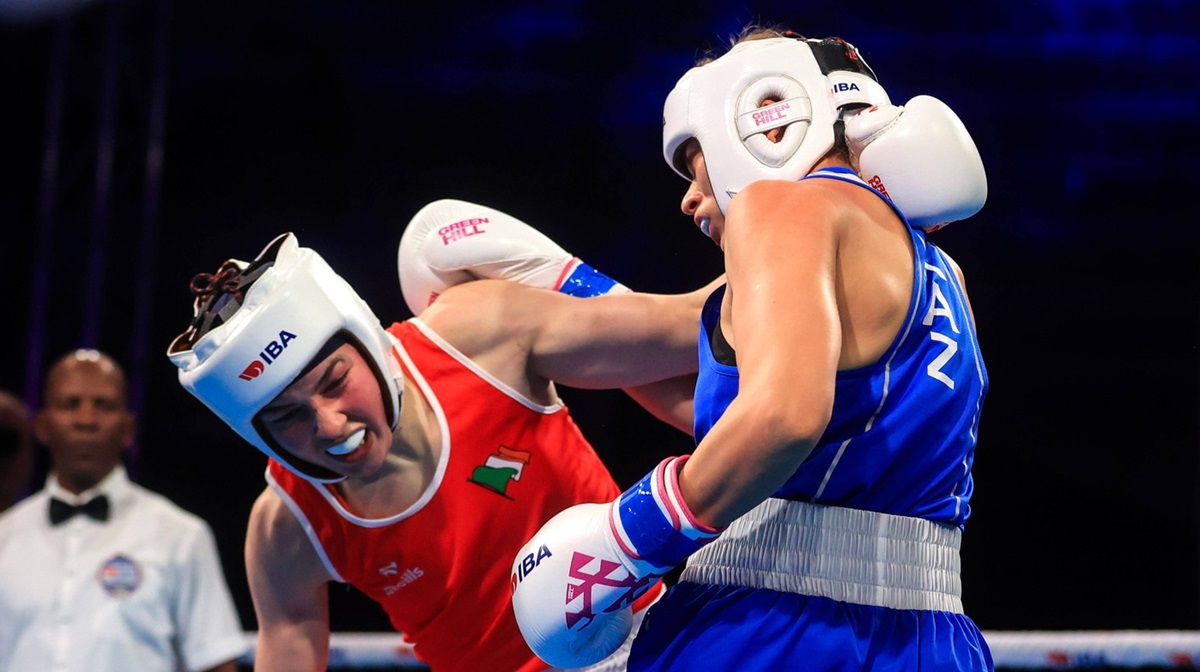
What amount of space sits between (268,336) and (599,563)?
0.91 meters

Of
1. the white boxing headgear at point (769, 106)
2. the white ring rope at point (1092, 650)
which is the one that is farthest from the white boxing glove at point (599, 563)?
the white ring rope at point (1092, 650)

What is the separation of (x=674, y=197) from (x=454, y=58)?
152 centimetres

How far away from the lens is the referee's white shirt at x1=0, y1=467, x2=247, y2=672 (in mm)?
3713

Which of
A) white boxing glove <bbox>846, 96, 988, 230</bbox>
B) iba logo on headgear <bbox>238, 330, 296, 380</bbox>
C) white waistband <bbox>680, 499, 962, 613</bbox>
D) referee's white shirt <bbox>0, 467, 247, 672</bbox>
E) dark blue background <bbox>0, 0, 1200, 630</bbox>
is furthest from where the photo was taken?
dark blue background <bbox>0, 0, 1200, 630</bbox>

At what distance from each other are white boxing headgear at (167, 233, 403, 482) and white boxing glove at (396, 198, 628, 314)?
0.32m

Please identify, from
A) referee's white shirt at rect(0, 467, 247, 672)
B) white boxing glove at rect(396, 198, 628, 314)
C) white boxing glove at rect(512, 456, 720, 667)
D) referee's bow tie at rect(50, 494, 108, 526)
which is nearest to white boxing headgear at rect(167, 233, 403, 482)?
white boxing glove at rect(396, 198, 628, 314)

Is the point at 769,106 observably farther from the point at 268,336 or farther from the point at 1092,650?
the point at 1092,650

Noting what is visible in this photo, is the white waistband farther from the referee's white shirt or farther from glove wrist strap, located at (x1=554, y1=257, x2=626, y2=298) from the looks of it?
the referee's white shirt

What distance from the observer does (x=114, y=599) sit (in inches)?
147

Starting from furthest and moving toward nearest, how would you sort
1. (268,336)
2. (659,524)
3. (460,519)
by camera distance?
(460,519), (268,336), (659,524)

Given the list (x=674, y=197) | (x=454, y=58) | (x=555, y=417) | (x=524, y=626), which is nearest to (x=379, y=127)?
(x=454, y=58)

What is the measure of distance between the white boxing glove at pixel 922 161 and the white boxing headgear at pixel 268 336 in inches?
39.1

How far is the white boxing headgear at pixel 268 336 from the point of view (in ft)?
7.01

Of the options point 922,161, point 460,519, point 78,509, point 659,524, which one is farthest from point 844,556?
point 78,509
